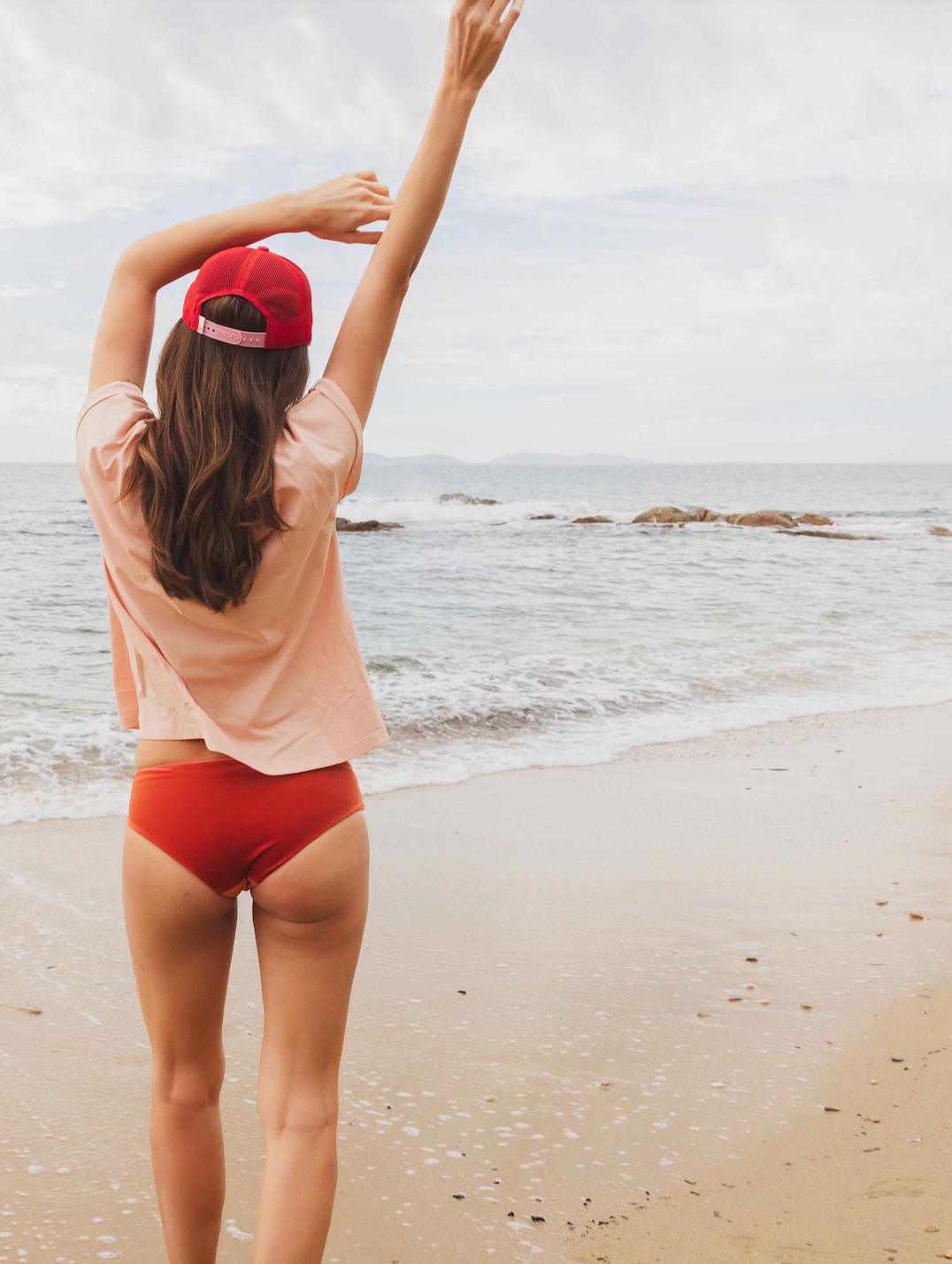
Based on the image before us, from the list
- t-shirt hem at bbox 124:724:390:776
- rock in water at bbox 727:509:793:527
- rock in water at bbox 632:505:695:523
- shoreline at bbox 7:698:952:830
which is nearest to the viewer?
t-shirt hem at bbox 124:724:390:776

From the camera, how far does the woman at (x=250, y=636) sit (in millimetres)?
1386

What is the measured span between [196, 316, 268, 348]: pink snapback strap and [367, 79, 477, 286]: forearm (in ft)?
0.87

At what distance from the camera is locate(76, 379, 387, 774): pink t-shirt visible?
1405 millimetres

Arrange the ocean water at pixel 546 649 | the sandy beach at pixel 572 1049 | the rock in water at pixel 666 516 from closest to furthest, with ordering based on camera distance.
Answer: the sandy beach at pixel 572 1049, the ocean water at pixel 546 649, the rock in water at pixel 666 516

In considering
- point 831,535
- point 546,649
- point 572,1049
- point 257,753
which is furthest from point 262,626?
point 831,535

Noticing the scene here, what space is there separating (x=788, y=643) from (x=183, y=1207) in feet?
34.2

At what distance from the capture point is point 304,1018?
1591mm

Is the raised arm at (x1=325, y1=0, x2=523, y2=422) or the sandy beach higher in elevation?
the raised arm at (x1=325, y1=0, x2=523, y2=422)

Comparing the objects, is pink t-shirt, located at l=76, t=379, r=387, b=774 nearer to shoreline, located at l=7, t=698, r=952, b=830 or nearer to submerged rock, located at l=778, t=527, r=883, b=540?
shoreline, located at l=7, t=698, r=952, b=830

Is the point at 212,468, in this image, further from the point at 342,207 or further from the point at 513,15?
the point at 513,15

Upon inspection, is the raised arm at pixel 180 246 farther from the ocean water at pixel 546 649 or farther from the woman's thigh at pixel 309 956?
the ocean water at pixel 546 649

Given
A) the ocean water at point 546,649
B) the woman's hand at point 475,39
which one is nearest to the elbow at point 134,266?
the woman's hand at point 475,39

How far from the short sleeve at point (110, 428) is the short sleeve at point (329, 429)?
0.23 meters

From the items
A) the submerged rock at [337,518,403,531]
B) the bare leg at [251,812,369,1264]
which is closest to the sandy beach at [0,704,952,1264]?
the bare leg at [251,812,369,1264]
